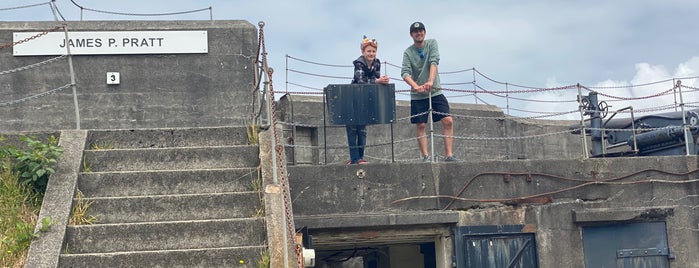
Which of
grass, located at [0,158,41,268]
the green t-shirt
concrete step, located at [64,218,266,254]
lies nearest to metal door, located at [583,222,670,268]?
the green t-shirt

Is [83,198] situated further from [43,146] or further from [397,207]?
[397,207]

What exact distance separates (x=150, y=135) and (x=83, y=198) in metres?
1.38

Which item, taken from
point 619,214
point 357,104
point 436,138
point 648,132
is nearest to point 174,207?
point 357,104

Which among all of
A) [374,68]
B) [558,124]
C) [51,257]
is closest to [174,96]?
[374,68]

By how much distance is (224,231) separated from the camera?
281 inches

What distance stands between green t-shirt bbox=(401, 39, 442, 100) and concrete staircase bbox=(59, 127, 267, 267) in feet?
8.78

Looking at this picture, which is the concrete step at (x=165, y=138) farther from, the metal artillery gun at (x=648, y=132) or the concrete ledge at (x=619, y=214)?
the metal artillery gun at (x=648, y=132)

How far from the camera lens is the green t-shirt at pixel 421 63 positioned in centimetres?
1048

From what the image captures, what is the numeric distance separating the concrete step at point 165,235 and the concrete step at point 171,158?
3.79 feet

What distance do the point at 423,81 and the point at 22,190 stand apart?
5.15 meters

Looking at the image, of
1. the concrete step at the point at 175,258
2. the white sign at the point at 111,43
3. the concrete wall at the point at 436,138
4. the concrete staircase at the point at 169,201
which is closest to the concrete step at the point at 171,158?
the concrete staircase at the point at 169,201

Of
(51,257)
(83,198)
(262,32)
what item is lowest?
(51,257)

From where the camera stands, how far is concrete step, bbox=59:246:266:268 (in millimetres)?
6637

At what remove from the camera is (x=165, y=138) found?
8.70 m
